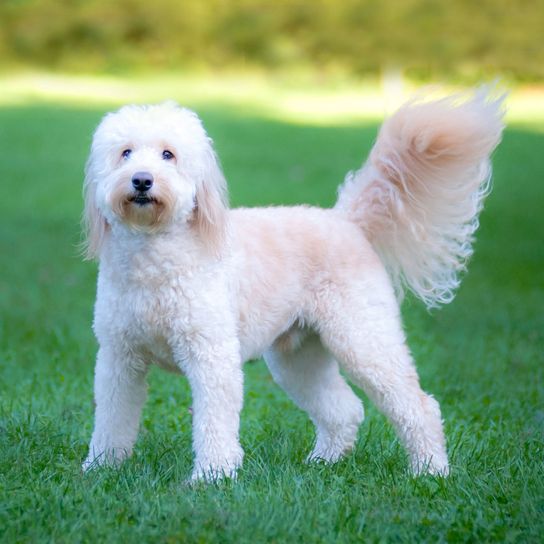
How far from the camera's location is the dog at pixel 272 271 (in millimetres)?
4785

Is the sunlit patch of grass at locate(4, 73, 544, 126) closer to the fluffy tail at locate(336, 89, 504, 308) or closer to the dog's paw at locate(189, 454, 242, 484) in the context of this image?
the fluffy tail at locate(336, 89, 504, 308)

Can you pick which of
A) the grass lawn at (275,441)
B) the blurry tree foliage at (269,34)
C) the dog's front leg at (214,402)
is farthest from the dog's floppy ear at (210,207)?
the blurry tree foliage at (269,34)

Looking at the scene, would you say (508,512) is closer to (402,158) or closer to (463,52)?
(402,158)

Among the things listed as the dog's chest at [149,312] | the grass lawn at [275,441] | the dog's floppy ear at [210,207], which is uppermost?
the dog's floppy ear at [210,207]

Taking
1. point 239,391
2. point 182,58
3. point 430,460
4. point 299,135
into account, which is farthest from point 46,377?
point 182,58

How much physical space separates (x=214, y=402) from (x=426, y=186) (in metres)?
1.77

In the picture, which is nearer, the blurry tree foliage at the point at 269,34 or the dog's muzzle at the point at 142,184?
the dog's muzzle at the point at 142,184

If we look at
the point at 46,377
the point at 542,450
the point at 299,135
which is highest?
the point at 542,450

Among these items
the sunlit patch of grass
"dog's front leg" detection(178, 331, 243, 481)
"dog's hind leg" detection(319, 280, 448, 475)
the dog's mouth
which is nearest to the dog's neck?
the dog's mouth

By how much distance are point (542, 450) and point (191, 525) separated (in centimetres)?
213

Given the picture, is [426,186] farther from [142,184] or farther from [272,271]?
[142,184]

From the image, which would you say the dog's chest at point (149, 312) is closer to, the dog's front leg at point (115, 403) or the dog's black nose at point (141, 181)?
the dog's front leg at point (115, 403)

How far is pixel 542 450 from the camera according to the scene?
539 cm

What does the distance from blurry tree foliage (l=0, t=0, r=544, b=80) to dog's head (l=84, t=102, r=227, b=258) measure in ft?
118
